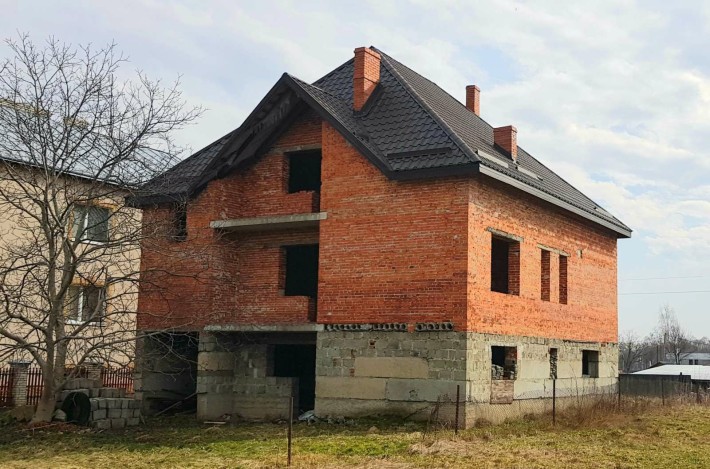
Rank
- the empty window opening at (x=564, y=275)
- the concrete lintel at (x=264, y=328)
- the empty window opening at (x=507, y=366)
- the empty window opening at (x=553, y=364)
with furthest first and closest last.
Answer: the empty window opening at (x=564, y=275) → the empty window opening at (x=553, y=364) → the empty window opening at (x=507, y=366) → the concrete lintel at (x=264, y=328)

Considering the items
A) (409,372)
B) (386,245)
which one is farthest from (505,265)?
(409,372)

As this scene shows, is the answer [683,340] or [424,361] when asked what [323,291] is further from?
[683,340]

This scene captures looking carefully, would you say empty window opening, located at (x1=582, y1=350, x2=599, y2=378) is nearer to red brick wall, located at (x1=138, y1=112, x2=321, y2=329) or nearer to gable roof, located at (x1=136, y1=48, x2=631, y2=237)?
gable roof, located at (x1=136, y1=48, x2=631, y2=237)

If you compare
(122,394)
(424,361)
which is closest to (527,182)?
(424,361)

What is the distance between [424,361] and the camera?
1769cm

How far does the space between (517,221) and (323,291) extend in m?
5.00

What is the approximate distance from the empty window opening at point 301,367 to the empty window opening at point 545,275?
6.20 meters

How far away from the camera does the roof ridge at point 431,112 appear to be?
701 inches

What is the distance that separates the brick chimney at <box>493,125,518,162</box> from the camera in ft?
73.2

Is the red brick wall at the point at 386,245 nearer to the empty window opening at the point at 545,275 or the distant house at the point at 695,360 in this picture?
the empty window opening at the point at 545,275

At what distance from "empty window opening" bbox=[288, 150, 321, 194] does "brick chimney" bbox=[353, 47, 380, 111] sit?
6.21 feet

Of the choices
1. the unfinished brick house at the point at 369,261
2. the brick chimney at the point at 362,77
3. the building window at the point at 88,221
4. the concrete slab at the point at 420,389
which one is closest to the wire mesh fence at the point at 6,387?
the building window at the point at 88,221

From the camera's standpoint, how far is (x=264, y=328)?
19.7m

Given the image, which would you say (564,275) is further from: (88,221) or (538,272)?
(88,221)
